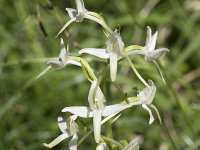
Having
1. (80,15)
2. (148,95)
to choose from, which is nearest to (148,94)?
(148,95)

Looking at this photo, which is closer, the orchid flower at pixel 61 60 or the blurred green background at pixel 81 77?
the orchid flower at pixel 61 60

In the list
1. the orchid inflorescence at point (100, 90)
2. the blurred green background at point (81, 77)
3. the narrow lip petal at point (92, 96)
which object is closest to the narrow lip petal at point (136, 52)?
the orchid inflorescence at point (100, 90)

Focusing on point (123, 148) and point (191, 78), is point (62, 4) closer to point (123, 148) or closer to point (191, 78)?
point (191, 78)

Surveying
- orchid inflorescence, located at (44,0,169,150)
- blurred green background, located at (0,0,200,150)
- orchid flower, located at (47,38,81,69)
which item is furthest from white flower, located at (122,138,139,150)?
blurred green background, located at (0,0,200,150)

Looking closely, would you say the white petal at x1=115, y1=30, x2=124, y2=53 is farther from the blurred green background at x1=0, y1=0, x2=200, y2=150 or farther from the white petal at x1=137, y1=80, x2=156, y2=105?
the blurred green background at x1=0, y1=0, x2=200, y2=150

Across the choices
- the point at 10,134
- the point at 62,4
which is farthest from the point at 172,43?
the point at 10,134

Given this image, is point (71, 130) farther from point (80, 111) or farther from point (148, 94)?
point (148, 94)

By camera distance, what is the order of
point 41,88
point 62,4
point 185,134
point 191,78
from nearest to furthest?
point 185,134 → point 41,88 → point 191,78 → point 62,4

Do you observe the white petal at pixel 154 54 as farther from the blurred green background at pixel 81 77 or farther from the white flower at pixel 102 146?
the blurred green background at pixel 81 77

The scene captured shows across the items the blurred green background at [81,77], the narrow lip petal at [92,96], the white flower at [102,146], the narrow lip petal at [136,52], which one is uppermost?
the blurred green background at [81,77]
